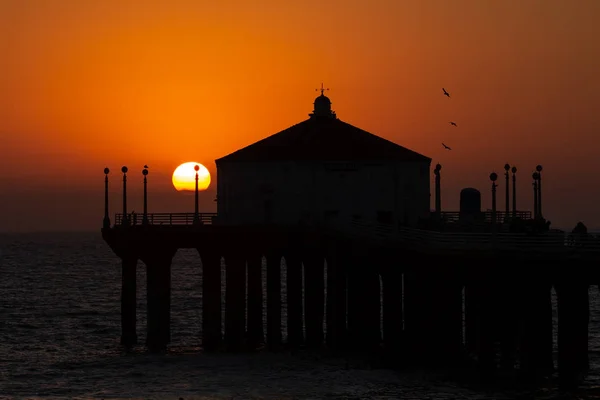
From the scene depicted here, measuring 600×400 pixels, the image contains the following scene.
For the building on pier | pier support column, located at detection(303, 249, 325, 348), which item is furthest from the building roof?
pier support column, located at detection(303, 249, 325, 348)

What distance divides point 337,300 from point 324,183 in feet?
25.2

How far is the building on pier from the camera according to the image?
214 feet

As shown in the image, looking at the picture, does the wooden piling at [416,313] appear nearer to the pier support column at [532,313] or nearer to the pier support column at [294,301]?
the pier support column at [532,313]

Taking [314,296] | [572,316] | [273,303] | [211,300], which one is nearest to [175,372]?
[211,300]

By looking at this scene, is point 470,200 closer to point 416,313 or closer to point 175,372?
point 416,313

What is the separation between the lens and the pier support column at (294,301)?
210ft

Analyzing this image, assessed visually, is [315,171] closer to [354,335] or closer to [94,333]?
[354,335]

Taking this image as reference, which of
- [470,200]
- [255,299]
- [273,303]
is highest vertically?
[470,200]

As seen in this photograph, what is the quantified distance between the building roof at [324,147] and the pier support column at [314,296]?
5.46 m

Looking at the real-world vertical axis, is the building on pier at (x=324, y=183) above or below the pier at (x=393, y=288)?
above

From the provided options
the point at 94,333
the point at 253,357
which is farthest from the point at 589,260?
the point at 94,333

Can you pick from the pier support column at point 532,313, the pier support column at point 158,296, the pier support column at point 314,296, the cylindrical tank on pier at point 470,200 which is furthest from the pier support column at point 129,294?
the pier support column at point 532,313

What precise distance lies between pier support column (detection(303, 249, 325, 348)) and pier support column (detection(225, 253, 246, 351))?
140 inches

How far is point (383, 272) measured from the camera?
5444cm
